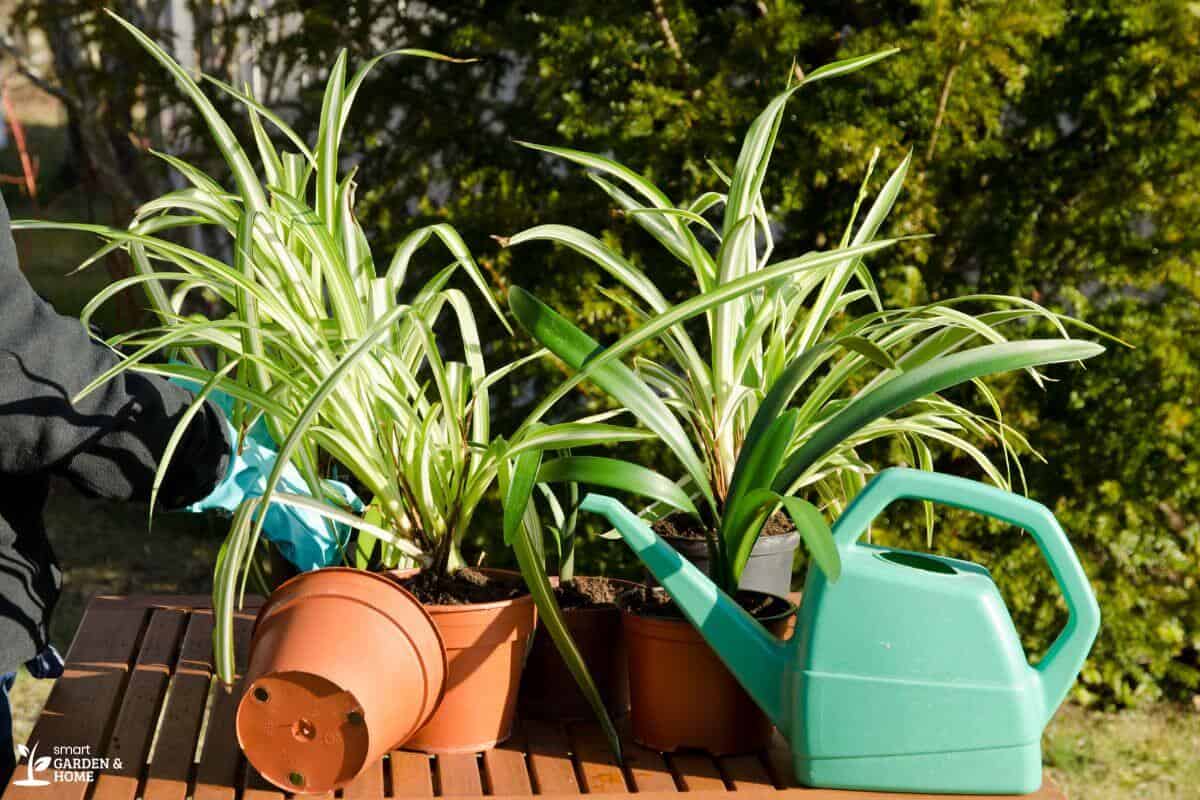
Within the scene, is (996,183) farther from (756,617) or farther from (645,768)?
(645,768)

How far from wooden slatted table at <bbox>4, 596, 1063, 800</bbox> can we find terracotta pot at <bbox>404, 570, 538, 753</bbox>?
21 millimetres

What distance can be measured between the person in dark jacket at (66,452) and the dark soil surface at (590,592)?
11.5 inches

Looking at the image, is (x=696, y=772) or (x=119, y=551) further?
(x=119, y=551)

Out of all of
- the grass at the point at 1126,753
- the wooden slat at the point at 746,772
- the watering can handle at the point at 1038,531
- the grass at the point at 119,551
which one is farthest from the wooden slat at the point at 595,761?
the grass at the point at 119,551

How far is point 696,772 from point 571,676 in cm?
21

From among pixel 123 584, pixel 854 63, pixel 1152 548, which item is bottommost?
pixel 123 584

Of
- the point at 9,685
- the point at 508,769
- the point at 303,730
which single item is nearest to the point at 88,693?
the point at 9,685

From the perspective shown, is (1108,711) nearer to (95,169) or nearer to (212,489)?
(212,489)

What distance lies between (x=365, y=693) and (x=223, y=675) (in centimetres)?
13

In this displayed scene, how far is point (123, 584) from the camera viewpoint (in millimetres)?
3914

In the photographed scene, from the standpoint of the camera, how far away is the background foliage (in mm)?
2674

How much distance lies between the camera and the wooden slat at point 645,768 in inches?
47.7

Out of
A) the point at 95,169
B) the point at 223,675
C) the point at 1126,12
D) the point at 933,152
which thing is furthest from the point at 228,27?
the point at 223,675

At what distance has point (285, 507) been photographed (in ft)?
4.70
